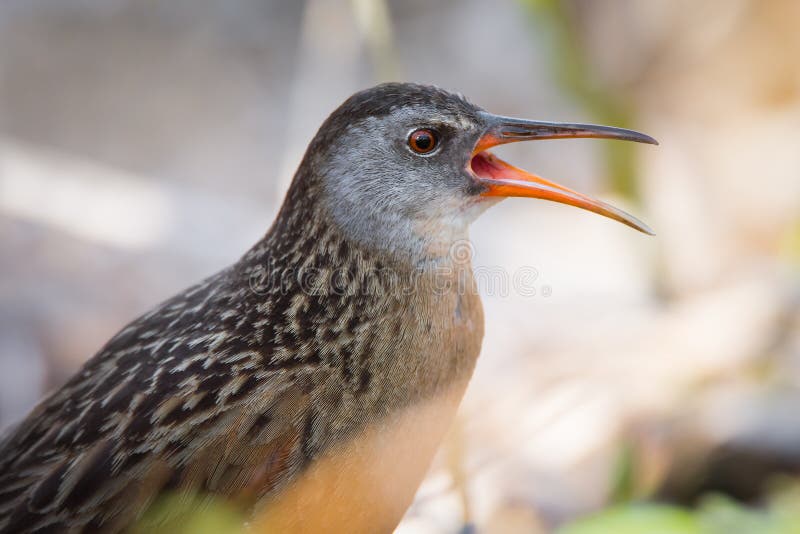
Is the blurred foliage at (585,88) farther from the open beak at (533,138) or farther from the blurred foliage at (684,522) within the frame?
the blurred foliage at (684,522)

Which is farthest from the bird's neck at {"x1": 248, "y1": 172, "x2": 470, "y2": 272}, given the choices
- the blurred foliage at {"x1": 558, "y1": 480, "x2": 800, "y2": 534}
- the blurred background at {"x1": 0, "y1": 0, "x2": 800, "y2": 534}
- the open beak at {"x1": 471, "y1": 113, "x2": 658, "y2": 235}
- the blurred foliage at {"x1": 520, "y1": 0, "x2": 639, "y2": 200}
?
the blurred foliage at {"x1": 520, "y1": 0, "x2": 639, "y2": 200}

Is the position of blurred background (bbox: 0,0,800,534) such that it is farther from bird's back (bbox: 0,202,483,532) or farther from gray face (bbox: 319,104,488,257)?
gray face (bbox: 319,104,488,257)

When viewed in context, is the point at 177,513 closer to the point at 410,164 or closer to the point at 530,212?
the point at 410,164

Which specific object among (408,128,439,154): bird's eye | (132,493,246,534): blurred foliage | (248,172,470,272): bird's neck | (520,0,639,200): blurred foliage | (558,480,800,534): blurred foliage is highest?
(520,0,639,200): blurred foliage

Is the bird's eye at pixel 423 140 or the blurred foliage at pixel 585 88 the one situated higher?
the blurred foliage at pixel 585 88

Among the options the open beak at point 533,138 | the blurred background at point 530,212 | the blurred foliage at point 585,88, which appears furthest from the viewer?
the blurred foliage at point 585,88

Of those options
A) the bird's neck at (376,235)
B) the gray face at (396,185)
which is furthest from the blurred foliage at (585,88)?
the bird's neck at (376,235)

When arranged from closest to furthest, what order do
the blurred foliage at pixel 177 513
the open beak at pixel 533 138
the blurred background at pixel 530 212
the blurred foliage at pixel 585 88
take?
the blurred foliage at pixel 177 513 < the open beak at pixel 533 138 < the blurred background at pixel 530 212 < the blurred foliage at pixel 585 88

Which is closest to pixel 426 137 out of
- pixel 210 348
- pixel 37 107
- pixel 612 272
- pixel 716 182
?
pixel 210 348

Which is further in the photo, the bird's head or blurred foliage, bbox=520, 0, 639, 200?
blurred foliage, bbox=520, 0, 639, 200
